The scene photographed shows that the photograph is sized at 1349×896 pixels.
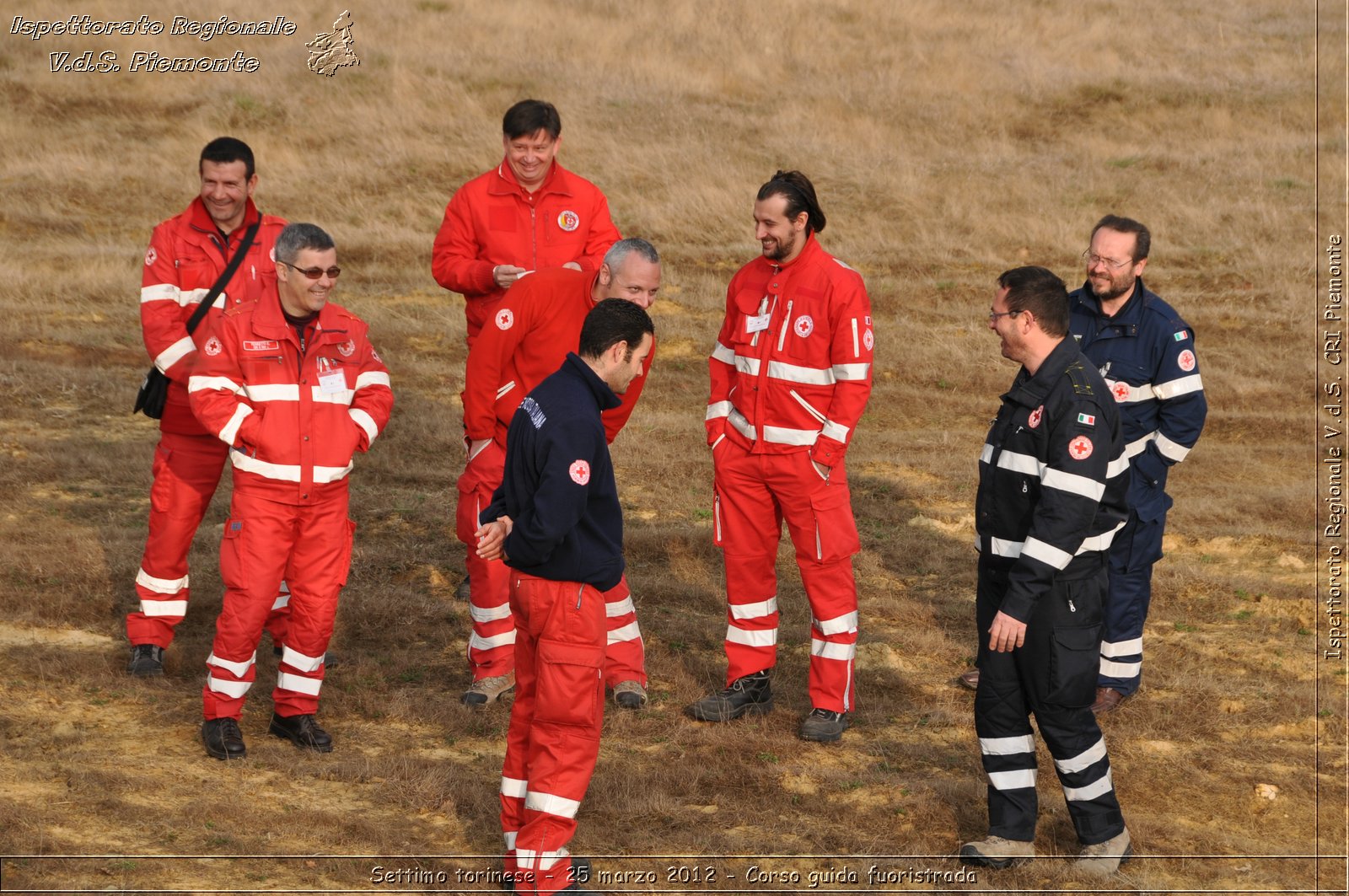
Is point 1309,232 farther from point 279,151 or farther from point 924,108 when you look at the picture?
point 279,151

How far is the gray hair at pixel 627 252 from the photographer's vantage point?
6.26 meters

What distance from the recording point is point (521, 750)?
5.32 meters

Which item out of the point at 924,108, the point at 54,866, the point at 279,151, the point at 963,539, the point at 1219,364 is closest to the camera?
the point at 54,866

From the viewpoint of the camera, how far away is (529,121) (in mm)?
7617

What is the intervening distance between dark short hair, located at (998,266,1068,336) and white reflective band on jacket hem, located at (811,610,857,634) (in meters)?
2.15

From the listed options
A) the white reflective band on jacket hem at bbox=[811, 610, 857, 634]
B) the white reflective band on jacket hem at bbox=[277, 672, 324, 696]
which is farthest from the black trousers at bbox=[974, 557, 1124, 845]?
the white reflective band on jacket hem at bbox=[277, 672, 324, 696]

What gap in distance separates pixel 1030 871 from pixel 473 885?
7.70 ft

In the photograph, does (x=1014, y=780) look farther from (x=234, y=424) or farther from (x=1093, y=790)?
(x=234, y=424)

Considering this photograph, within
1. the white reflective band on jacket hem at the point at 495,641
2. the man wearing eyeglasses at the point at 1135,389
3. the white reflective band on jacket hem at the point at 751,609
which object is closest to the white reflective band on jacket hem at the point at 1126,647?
the man wearing eyeglasses at the point at 1135,389

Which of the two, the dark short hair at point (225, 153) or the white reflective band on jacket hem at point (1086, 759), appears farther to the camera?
the dark short hair at point (225, 153)

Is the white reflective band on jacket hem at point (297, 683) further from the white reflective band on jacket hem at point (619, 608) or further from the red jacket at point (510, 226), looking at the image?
the red jacket at point (510, 226)

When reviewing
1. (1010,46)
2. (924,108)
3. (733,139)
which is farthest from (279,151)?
(1010,46)

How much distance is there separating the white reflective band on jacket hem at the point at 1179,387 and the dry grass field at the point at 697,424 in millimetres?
1796

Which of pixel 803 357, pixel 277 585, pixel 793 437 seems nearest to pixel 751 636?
pixel 793 437
